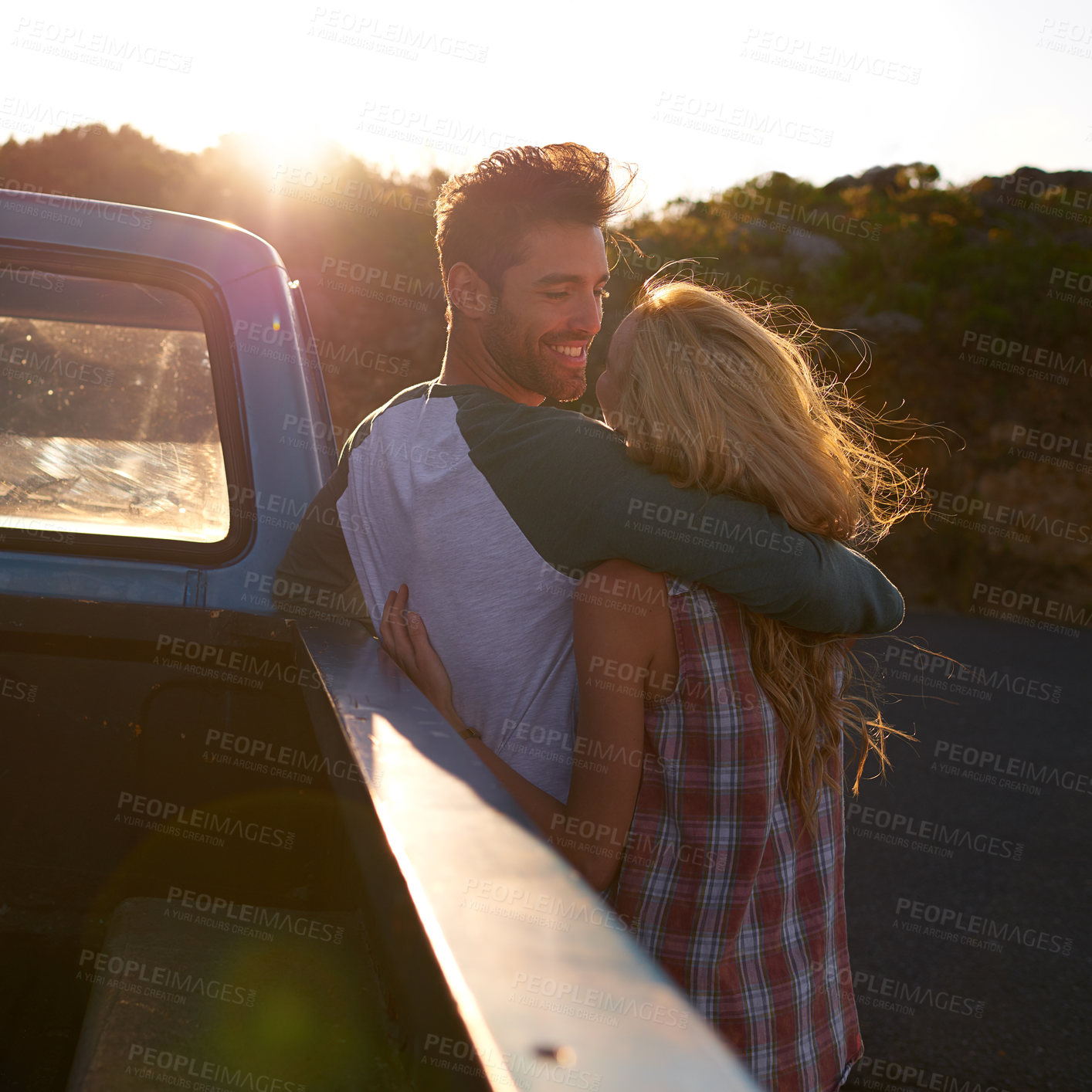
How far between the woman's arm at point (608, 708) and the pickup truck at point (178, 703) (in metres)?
0.26

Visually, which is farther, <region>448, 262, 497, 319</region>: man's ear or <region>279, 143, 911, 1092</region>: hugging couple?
<region>448, 262, 497, 319</region>: man's ear

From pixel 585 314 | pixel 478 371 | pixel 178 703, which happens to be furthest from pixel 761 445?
pixel 178 703

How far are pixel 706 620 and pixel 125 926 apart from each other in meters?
0.99

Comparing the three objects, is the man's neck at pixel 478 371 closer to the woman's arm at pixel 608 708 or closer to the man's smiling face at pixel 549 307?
the man's smiling face at pixel 549 307

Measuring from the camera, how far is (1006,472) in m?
12.7

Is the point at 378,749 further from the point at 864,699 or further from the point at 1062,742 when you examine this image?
the point at 1062,742

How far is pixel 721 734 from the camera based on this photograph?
4.74 ft

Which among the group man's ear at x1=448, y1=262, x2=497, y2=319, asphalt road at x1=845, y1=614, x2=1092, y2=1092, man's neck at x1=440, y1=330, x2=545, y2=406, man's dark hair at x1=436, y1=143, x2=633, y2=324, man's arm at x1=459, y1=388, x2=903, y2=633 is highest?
man's dark hair at x1=436, y1=143, x2=633, y2=324

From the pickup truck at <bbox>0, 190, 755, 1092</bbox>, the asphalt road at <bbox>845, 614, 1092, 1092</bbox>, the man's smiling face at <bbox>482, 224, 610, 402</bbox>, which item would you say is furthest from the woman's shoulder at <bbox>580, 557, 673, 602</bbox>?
the asphalt road at <bbox>845, 614, 1092, 1092</bbox>

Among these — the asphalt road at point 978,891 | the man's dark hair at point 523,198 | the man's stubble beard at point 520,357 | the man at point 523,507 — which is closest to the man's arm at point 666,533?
the man at point 523,507

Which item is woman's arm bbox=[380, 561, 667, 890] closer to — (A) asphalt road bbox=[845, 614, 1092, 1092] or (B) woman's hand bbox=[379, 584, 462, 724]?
(B) woman's hand bbox=[379, 584, 462, 724]

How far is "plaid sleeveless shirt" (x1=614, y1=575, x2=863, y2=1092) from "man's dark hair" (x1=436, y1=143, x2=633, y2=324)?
101cm

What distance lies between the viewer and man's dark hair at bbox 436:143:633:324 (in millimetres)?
2082

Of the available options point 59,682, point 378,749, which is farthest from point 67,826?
point 378,749
